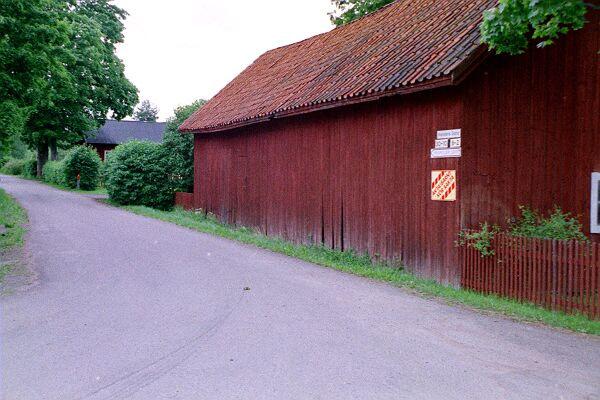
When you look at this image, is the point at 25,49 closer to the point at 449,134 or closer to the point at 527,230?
the point at 449,134

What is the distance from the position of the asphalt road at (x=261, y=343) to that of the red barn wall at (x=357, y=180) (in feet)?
5.69

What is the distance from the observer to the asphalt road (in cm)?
487

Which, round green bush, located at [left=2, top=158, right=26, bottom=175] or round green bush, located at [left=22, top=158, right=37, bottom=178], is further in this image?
round green bush, located at [left=2, top=158, right=26, bottom=175]

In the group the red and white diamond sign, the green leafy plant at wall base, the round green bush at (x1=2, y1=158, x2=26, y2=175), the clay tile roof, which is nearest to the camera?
the green leafy plant at wall base

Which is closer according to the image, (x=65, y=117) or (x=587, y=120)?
(x=587, y=120)

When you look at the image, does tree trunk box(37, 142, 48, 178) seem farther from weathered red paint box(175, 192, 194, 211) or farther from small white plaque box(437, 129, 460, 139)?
small white plaque box(437, 129, 460, 139)

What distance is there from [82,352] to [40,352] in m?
0.41

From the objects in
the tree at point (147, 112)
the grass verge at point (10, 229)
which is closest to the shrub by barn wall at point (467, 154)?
the grass verge at point (10, 229)

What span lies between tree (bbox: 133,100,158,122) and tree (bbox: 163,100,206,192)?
9129 centimetres

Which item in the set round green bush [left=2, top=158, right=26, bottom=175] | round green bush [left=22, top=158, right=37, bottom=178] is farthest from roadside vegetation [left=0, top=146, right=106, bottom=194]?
round green bush [left=2, top=158, right=26, bottom=175]

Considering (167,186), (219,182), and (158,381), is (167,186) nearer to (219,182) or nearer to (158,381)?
(219,182)

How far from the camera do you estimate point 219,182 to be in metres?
20.0

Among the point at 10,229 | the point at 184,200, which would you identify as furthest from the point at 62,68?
the point at 10,229

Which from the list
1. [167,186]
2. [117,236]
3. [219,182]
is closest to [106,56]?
[167,186]
